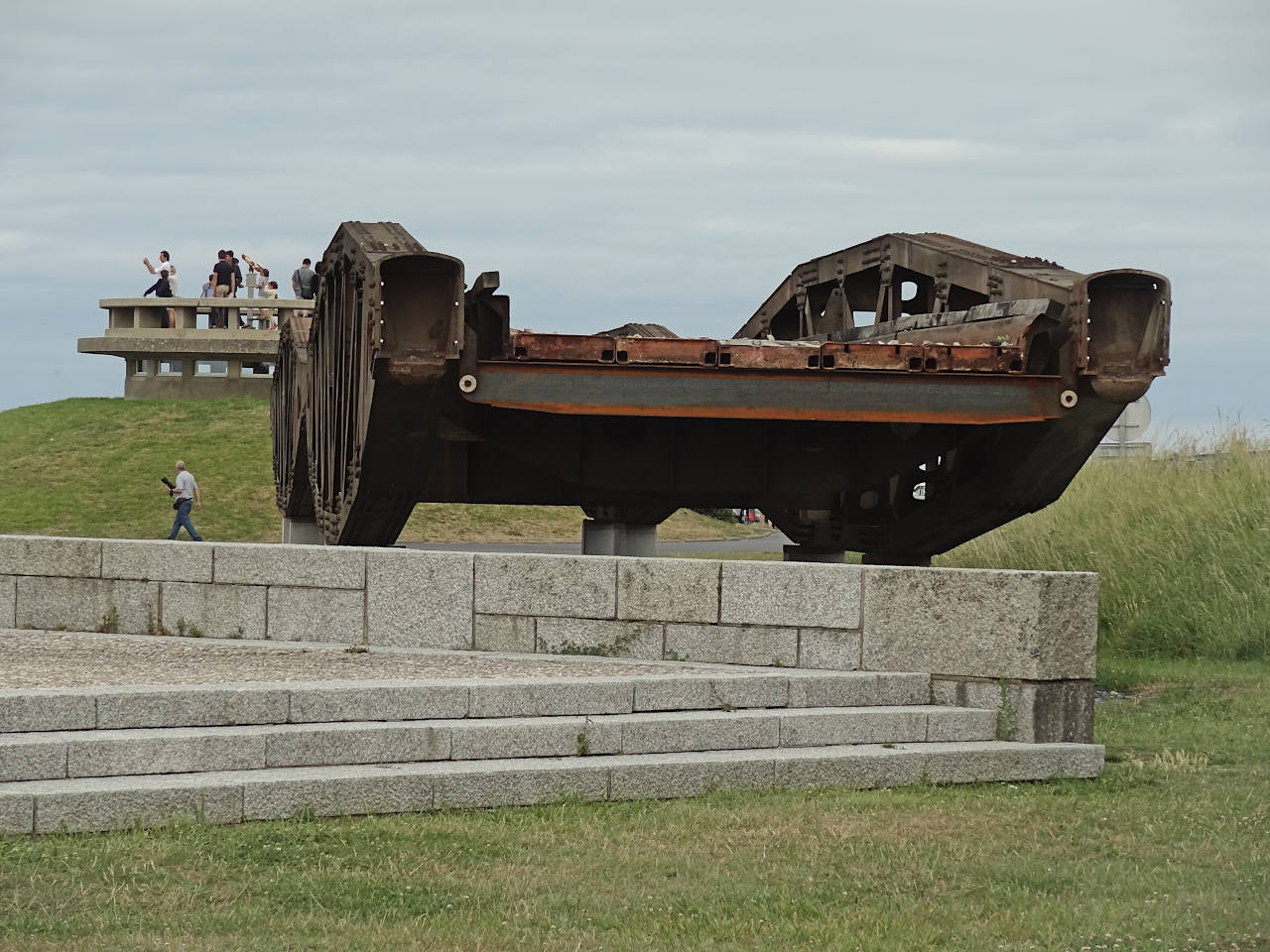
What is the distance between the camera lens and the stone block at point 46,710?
7.70 m

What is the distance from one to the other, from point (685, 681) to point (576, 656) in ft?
3.77

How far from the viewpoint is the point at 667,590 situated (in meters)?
9.89

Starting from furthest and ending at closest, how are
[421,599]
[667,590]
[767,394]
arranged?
[767,394] < [421,599] < [667,590]

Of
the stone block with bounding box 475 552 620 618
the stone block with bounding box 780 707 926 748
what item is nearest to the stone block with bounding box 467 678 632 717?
the stone block with bounding box 780 707 926 748

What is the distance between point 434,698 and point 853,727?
225 centimetres

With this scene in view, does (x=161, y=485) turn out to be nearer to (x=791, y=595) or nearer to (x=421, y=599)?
(x=421, y=599)

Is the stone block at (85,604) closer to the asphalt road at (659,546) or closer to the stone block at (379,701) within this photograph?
the stone block at (379,701)

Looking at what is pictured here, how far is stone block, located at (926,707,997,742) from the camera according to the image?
927cm

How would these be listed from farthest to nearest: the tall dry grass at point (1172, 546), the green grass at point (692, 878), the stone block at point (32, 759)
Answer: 1. the tall dry grass at point (1172, 546)
2. the stone block at point (32, 759)
3. the green grass at point (692, 878)

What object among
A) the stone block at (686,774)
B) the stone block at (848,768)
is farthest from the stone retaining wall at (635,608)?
the stone block at (686,774)

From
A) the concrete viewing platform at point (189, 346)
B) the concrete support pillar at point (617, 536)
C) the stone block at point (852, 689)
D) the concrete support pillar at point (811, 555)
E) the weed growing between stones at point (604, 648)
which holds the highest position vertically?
the concrete viewing platform at point (189, 346)

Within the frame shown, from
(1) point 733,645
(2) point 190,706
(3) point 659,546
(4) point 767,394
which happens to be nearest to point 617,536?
(4) point 767,394

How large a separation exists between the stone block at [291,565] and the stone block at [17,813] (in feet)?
10.9

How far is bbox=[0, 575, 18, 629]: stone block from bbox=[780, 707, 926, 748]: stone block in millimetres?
5450
